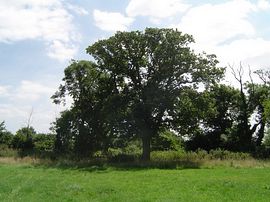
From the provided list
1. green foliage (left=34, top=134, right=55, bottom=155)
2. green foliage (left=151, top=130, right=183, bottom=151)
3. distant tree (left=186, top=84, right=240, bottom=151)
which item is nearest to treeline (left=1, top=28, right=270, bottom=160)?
green foliage (left=151, top=130, right=183, bottom=151)

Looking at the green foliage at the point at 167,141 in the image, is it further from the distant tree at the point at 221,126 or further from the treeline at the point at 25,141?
the treeline at the point at 25,141

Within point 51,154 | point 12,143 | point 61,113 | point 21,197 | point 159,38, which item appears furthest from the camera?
point 12,143

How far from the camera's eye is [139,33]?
5391 cm

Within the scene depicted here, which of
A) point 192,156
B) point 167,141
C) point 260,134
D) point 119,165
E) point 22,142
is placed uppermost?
point 260,134

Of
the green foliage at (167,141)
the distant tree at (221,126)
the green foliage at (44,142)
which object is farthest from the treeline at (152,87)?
the green foliage at (44,142)

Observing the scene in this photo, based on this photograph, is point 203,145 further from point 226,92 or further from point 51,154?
point 51,154

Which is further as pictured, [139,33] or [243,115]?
[243,115]

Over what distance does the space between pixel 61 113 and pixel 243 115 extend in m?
30.4

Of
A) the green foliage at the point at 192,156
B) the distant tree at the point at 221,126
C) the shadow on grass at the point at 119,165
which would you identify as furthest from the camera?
the distant tree at the point at 221,126

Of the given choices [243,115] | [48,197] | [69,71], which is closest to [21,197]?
[48,197]

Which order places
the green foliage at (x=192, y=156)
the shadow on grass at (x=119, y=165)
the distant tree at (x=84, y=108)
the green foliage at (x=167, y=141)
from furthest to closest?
1. the distant tree at (x=84, y=108)
2. the green foliage at (x=167, y=141)
3. the green foliage at (x=192, y=156)
4. the shadow on grass at (x=119, y=165)

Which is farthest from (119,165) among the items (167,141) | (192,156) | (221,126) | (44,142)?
(44,142)

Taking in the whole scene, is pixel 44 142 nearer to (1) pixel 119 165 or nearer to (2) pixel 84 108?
(2) pixel 84 108

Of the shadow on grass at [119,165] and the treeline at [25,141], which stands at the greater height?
the treeline at [25,141]
